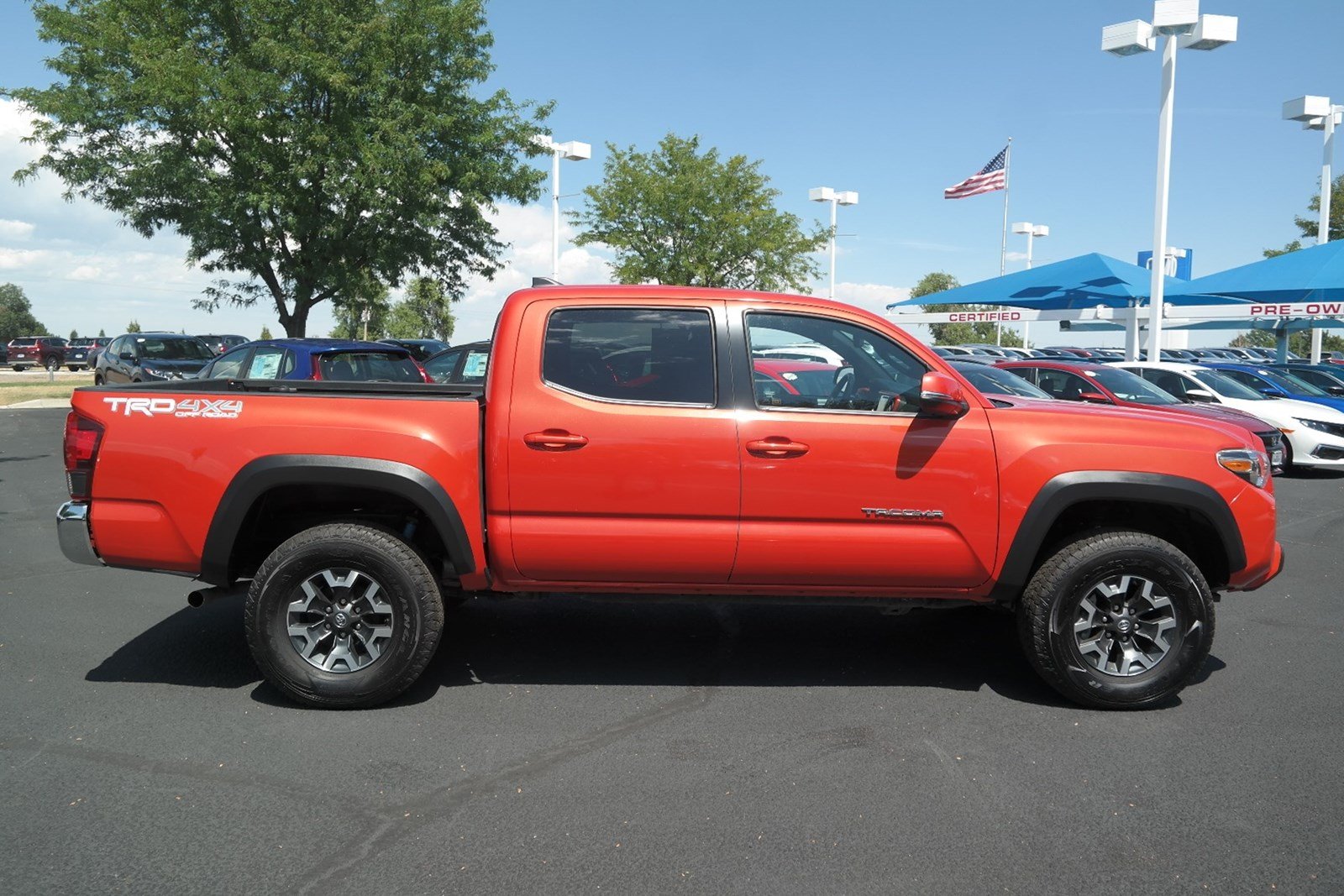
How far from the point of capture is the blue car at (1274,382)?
1577 centimetres

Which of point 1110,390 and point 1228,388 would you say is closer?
point 1110,390

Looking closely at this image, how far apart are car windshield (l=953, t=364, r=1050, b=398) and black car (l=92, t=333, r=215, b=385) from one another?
51.6 feet

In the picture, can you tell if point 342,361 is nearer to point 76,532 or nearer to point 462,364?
point 462,364

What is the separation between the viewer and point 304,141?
70.5ft

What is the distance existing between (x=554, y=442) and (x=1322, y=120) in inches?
1031

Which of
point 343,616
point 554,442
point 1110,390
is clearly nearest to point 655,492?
point 554,442

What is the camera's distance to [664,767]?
4.09 m

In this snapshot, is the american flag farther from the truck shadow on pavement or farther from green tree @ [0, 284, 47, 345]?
green tree @ [0, 284, 47, 345]

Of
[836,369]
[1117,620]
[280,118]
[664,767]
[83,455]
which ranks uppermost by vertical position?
[280,118]

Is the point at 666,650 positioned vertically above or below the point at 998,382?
below

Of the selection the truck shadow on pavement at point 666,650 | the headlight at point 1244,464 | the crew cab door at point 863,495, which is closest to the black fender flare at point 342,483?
the truck shadow on pavement at point 666,650

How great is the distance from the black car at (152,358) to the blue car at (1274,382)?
18921 mm

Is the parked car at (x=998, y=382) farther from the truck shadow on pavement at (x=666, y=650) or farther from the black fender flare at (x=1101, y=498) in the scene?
the black fender flare at (x=1101, y=498)

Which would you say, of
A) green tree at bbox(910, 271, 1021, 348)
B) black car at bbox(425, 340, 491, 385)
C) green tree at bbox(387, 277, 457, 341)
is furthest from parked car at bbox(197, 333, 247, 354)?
green tree at bbox(910, 271, 1021, 348)
